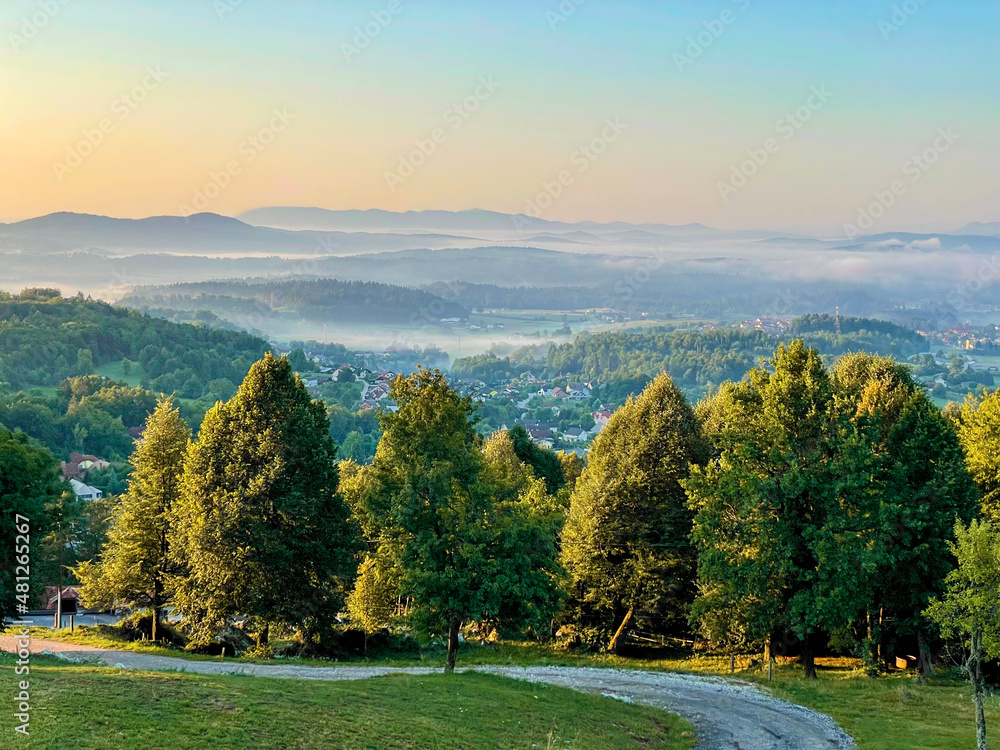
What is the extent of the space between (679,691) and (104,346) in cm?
16462

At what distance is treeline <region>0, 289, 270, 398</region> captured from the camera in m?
154

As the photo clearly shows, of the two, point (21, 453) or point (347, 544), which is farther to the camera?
point (347, 544)

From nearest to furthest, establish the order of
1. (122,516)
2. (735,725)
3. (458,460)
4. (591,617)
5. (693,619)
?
(735,725) < (458,460) < (693,619) < (122,516) < (591,617)

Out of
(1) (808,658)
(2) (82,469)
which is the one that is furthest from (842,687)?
(2) (82,469)

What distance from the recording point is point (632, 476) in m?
39.6

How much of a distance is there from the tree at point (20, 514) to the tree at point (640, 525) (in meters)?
20.7

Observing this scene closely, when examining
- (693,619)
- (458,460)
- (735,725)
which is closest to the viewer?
(735,725)

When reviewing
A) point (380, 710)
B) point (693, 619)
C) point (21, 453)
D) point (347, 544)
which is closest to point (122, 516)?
point (21, 453)

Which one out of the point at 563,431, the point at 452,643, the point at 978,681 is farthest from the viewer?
the point at 563,431

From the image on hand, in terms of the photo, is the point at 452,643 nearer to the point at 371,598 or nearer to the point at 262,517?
the point at 371,598

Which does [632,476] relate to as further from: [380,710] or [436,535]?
[380,710]

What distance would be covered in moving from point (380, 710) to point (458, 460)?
8.83 m

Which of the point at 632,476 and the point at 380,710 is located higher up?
the point at 632,476

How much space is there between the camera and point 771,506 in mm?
32438
